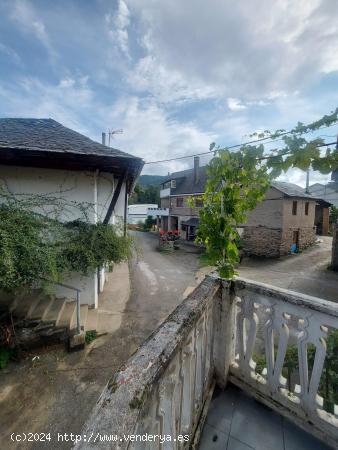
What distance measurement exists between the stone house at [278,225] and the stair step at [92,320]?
41.5ft

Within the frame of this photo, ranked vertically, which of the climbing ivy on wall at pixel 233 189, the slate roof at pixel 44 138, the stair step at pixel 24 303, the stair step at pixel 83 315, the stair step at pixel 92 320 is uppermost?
the slate roof at pixel 44 138

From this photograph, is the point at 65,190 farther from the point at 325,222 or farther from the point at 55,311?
the point at 325,222

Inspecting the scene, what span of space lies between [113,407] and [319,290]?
11275 millimetres

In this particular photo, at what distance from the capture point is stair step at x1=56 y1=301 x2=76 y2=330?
4902mm

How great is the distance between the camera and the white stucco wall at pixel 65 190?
512 cm

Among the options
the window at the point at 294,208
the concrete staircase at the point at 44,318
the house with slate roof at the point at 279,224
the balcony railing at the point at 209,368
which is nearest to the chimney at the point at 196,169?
the house with slate roof at the point at 279,224

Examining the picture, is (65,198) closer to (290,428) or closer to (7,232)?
(7,232)

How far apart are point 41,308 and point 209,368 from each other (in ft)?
A: 15.5

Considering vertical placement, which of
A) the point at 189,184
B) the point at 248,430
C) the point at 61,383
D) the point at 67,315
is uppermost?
the point at 189,184

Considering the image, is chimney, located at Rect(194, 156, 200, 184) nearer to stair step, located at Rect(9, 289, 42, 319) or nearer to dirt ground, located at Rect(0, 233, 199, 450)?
dirt ground, located at Rect(0, 233, 199, 450)

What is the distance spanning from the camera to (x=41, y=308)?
203 inches

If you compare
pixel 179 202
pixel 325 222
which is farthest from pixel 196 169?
pixel 325 222

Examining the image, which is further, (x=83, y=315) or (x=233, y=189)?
(x=83, y=315)

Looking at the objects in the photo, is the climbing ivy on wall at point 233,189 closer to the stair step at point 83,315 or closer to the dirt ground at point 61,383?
the dirt ground at point 61,383
